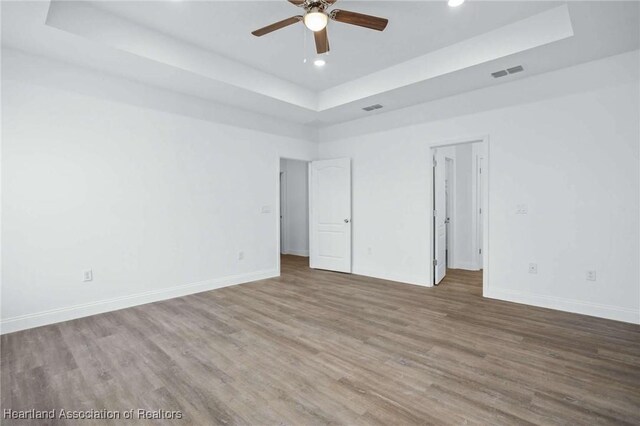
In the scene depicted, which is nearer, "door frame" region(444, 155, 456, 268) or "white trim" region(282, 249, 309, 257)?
"door frame" region(444, 155, 456, 268)

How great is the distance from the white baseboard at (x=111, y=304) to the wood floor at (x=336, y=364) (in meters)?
0.13

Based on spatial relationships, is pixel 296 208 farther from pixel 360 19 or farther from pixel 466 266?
pixel 360 19

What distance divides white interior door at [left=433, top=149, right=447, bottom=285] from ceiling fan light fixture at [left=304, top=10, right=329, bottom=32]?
307 centimetres

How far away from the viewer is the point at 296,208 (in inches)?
328

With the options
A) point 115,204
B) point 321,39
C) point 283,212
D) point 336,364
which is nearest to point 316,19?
point 321,39

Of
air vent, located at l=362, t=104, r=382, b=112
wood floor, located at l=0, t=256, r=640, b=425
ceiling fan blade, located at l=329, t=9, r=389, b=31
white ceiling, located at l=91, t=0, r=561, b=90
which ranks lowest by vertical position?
wood floor, located at l=0, t=256, r=640, b=425

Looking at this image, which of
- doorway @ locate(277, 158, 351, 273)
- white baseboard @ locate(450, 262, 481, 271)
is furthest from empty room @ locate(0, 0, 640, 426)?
white baseboard @ locate(450, 262, 481, 271)

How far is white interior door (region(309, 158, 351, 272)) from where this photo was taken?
232 inches

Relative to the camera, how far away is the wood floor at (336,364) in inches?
76.8

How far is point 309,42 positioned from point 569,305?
14.3 feet

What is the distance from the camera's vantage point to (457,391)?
212 cm

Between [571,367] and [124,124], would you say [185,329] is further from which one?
[571,367]

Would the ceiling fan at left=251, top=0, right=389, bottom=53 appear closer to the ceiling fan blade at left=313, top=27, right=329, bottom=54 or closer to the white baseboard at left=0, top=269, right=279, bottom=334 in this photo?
the ceiling fan blade at left=313, top=27, right=329, bottom=54

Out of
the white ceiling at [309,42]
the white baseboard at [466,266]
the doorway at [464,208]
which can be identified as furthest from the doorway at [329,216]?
the white baseboard at [466,266]
